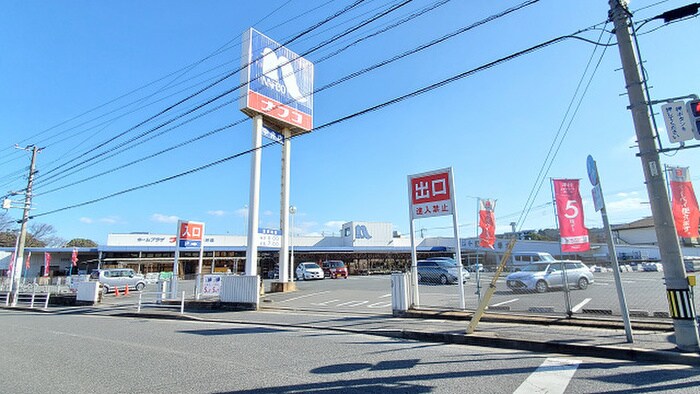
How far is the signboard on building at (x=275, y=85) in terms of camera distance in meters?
17.5

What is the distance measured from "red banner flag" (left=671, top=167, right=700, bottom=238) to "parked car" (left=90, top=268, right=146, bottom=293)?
3029 centimetres

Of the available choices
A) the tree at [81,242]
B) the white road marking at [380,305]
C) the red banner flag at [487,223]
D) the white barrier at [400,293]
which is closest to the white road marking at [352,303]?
the white road marking at [380,305]

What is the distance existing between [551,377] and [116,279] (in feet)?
102

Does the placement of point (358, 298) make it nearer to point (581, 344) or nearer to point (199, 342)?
point (199, 342)

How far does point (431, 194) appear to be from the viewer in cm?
1171

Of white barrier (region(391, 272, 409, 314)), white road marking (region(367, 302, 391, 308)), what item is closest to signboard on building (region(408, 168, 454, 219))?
white barrier (region(391, 272, 409, 314))

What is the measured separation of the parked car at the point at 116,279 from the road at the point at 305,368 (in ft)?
71.3

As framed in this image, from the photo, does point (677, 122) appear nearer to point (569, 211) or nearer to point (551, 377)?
point (569, 211)

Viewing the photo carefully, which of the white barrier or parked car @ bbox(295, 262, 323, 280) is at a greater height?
parked car @ bbox(295, 262, 323, 280)

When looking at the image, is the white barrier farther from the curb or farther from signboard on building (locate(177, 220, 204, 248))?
signboard on building (locate(177, 220, 204, 248))

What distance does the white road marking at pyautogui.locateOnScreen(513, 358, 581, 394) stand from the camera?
4691 millimetres

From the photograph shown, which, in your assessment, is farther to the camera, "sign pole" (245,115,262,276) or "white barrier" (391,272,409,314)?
"sign pole" (245,115,262,276)

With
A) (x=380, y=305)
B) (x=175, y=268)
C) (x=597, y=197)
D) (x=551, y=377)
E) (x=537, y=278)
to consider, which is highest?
(x=597, y=197)

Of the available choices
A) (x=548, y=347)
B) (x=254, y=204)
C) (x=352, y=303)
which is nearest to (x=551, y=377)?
(x=548, y=347)
